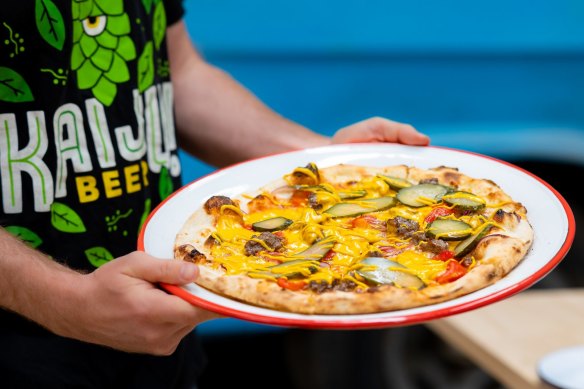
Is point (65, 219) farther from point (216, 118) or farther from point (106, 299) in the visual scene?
point (216, 118)

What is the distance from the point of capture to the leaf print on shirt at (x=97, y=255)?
83.2 inches

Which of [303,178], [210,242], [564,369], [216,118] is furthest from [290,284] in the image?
[216,118]

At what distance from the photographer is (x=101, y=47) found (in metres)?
2.07

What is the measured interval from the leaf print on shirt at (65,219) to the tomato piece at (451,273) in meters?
0.89

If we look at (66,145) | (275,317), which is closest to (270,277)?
(275,317)

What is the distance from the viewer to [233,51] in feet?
11.4

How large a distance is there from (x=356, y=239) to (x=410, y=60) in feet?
6.03

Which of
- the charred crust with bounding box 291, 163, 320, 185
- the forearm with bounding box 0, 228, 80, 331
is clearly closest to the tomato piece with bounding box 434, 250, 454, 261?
the charred crust with bounding box 291, 163, 320, 185

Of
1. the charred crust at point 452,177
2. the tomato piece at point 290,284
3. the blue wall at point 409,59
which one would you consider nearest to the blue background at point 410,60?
the blue wall at point 409,59

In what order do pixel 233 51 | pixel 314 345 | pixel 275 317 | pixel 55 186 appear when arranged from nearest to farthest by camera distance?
pixel 275 317 < pixel 55 186 < pixel 233 51 < pixel 314 345

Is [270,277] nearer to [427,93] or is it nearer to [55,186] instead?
[55,186]

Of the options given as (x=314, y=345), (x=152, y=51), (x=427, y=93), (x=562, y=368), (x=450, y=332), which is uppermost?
(x=152, y=51)

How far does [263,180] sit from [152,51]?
440mm

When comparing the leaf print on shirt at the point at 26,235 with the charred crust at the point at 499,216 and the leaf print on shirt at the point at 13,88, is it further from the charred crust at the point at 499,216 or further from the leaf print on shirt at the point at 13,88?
the charred crust at the point at 499,216
